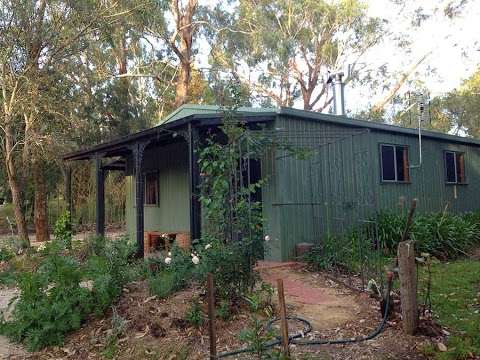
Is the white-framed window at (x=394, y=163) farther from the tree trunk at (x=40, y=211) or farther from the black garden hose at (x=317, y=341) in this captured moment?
the tree trunk at (x=40, y=211)

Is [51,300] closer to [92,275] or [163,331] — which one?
[92,275]

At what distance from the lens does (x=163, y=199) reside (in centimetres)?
1268

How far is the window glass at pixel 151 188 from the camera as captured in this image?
13041 mm

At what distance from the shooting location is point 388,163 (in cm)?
1152

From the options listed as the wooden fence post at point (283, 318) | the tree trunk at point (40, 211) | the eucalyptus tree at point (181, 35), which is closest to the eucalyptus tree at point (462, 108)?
the eucalyptus tree at point (181, 35)

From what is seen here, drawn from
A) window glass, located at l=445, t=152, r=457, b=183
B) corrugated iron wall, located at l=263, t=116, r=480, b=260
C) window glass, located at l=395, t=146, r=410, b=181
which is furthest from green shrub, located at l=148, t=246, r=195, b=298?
window glass, located at l=445, t=152, r=457, b=183

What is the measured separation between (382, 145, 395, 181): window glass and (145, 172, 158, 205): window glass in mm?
5985

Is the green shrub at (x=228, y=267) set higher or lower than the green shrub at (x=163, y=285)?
higher

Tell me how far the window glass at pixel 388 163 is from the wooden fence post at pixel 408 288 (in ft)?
22.7

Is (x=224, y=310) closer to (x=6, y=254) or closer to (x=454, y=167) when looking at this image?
(x=6, y=254)

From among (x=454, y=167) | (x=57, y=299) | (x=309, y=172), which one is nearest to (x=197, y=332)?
(x=57, y=299)

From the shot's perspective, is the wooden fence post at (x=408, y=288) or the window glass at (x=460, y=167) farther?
the window glass at (x=460, y=167)

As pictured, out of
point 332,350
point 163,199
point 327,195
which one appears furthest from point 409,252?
point 163,199

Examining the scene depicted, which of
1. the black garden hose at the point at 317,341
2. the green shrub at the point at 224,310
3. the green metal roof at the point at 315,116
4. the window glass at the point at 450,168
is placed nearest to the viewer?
the black garden hose at the point at 317,341
